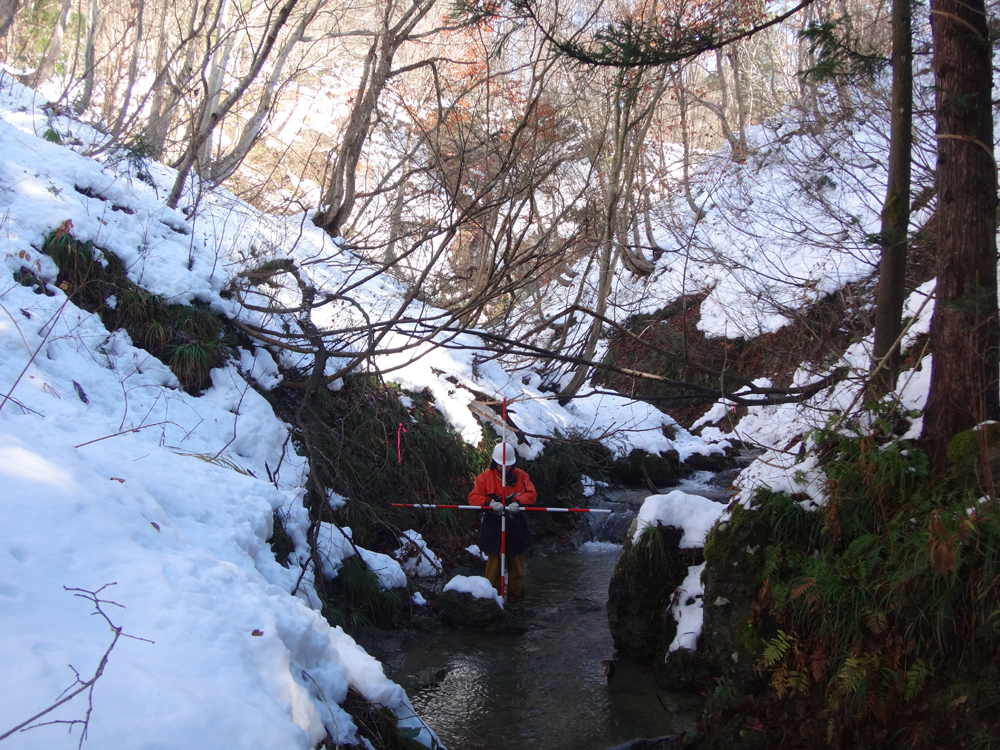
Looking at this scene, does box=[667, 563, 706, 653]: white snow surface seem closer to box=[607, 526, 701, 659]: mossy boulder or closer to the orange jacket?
box=[607, 526, 701, 659]: mossy boulder

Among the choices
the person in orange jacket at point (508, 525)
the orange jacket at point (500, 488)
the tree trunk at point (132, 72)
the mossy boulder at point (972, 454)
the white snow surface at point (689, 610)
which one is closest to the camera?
the mossy boulder at point (972, 454)

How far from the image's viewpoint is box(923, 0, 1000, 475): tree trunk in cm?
375

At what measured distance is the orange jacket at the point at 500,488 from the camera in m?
7.37

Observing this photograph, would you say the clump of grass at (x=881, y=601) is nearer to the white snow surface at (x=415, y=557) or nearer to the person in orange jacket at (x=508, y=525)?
the person in orange jacket at (x=508, y=525)

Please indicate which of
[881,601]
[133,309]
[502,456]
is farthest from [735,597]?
[133,309]

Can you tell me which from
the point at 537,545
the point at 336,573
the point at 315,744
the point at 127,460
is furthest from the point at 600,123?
the point at 315,744

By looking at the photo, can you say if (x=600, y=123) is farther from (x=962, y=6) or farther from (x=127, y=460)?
(x=127, y=460)

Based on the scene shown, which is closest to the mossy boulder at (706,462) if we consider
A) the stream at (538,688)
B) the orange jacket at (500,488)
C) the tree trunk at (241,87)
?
the orange jacket at (500,488)

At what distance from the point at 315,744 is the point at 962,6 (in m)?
5.05

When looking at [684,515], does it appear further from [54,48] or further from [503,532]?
[54,48]

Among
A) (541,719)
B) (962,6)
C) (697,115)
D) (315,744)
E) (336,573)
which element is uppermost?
(697,115)

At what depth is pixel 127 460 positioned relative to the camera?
3.71 meters

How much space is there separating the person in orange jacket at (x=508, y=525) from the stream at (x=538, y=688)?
387mm

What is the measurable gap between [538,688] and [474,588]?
1301 mm
